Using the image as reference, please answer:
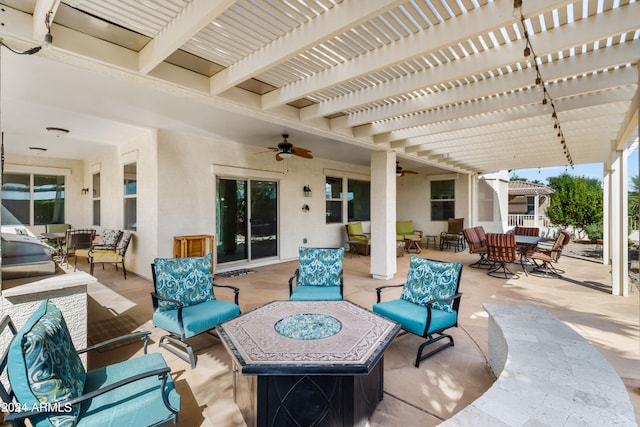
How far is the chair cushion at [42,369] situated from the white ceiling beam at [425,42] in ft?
9.23

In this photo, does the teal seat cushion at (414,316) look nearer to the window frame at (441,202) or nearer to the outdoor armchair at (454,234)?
the outdoor armchair at (454,234)

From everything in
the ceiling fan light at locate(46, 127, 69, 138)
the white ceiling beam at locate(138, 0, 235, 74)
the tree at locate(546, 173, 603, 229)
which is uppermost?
the ceiling fan light at locate(46, 127, 69, 138)

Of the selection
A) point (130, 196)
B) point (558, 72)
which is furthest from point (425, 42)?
point (130, 196)

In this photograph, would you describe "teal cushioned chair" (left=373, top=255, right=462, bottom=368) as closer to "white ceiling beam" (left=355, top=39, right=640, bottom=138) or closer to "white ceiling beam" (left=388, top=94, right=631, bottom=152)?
"white ceiling beam" (left=355, top=39, right=640, bottom=138)

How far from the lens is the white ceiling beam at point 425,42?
6.54 ft

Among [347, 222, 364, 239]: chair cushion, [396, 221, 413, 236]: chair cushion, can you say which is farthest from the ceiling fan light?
[396, 221, 413, 236]: chair cushion

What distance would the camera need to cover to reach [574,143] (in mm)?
5965

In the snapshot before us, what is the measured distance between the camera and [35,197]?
844 centimetres

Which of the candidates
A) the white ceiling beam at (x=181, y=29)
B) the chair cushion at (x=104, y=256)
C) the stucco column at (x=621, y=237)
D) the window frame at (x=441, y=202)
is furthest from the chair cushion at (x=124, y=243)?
the window frame at (x=441, y=202)

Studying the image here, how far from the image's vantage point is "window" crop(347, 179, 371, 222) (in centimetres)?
943

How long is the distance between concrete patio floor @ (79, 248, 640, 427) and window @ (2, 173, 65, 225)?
160 inches

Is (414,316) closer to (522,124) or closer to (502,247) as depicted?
(522,124)

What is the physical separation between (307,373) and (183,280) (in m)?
1.94

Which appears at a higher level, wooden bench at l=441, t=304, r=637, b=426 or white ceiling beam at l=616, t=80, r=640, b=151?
white ceiling beam at l=616, t=80, r=640, b=151
